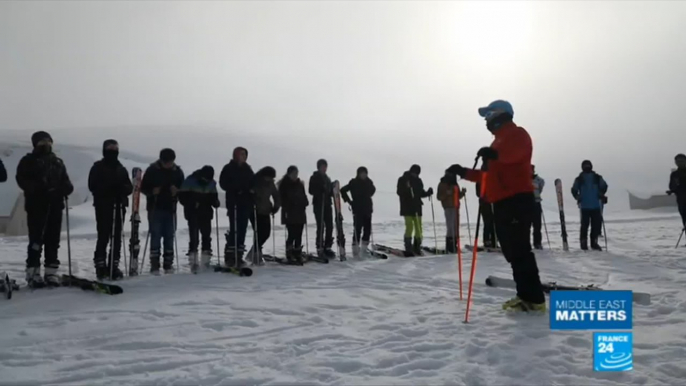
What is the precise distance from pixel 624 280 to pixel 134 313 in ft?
21.1

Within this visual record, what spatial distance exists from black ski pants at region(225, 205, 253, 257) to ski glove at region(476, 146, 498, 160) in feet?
15.0

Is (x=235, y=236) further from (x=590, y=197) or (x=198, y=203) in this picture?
(x=590, y=197)

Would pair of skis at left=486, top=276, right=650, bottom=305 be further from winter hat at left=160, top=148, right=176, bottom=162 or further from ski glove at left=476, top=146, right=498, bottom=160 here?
winter hat at left=160, top=148, right=176, bottom=162

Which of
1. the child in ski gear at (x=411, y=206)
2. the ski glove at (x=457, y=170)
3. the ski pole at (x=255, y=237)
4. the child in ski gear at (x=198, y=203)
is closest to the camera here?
the ski glove at (x=457, y=170)

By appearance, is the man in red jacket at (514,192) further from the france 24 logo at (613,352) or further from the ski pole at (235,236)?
the ski pole at (235,236)

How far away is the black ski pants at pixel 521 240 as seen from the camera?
15.8 ft

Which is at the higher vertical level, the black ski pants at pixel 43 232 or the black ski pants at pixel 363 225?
the black ski pants at pixel 43 232

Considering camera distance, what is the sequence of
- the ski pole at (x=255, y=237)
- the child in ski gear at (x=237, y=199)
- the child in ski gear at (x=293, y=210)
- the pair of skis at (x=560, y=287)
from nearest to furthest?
the pair of skis at (x=560, y=287) < the child in ski gear at (x=237, y=199) < the ski pole at (x=255, y=237) < the child in ski gear at (x=293, y=210)

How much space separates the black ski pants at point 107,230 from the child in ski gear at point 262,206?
2164 millimetres

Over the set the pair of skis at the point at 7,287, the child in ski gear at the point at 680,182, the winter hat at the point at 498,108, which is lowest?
the pair of skis at the point at 7,287

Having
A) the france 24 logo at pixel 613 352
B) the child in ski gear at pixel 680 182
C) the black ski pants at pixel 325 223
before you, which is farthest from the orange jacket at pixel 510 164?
the child in ski gear at pixel 680 182

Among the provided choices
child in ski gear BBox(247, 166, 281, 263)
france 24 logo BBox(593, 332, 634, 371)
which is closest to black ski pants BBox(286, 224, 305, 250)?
child in ski gear BBox(247, 166, 281, 263)

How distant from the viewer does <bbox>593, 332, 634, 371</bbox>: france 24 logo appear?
3.36m

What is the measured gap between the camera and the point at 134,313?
16.3 ft
